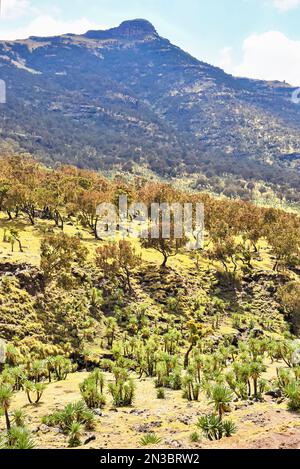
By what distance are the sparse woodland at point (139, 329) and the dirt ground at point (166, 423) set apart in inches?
6.2

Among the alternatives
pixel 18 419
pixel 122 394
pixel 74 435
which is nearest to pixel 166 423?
pixel 74 435

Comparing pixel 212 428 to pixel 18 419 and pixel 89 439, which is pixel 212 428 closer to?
pixel 89 439

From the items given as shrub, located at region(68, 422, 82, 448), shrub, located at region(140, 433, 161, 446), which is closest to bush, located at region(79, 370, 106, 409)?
shrub, located at region(68, 422, 82, 448)

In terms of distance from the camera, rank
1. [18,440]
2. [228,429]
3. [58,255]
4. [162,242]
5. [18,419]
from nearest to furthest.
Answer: [18,440], [228,429], [18,419], [58,255], [162,242]

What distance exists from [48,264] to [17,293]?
5.30 meters

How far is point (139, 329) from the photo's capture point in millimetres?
56906

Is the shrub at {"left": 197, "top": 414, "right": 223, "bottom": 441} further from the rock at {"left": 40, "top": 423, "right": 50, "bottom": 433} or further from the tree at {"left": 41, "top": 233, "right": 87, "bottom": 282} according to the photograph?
the tree at {"left": 41, "top": 233, "right": 87, "bottom": 282}

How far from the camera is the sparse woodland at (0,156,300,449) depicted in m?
25.8

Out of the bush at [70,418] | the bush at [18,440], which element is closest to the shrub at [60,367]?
the bush at [70,418]

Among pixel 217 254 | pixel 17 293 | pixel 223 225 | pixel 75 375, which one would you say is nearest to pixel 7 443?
pixel 75 375

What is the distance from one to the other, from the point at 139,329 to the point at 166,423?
3017 cm

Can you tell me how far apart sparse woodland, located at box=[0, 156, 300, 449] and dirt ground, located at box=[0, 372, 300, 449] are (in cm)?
16

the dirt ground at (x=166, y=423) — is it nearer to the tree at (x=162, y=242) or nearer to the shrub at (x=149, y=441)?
the shrub at (x=149, y=441)
